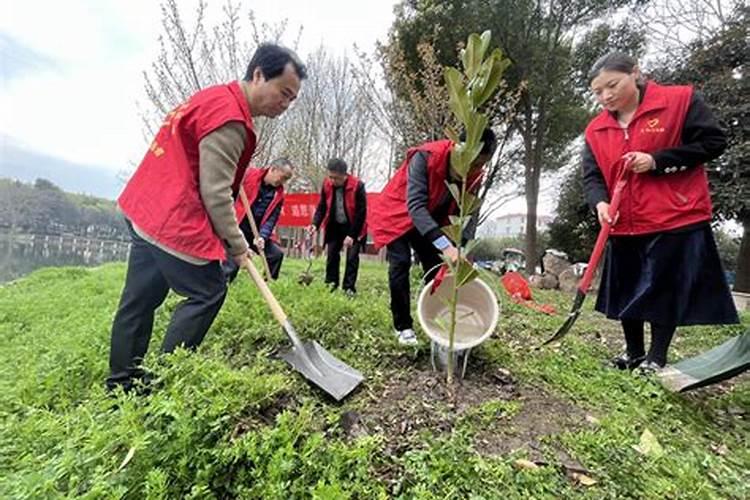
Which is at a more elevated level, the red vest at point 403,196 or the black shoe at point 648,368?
the red vest at point 403,196

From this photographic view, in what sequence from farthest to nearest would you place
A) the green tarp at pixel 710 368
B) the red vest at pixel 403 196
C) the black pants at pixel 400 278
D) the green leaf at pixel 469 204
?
the black pants at pixel 400 278 < the red vest at pixel 403 196 < the green tarp at pixel 710 368 < the green leaf at pixel 469 204

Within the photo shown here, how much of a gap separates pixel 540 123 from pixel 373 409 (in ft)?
35.7

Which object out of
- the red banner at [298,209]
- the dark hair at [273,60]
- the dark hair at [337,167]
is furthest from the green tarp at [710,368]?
the red banner at [298,209]

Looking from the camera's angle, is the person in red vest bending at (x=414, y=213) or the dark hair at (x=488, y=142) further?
the person in red vest bending at (x=414, y=213)

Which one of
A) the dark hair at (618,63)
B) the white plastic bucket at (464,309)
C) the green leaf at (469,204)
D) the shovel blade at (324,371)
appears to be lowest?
the shovel blade at (324,371)

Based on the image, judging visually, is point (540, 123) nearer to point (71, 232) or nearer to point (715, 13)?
point (715, 13)

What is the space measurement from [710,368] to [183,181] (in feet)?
8.14

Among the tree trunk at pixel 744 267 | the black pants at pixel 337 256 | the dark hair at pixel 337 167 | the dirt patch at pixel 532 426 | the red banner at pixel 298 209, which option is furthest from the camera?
the red banner at pixel 298 209

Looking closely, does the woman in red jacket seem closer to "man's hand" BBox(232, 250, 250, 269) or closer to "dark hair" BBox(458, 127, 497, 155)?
"dark hair" BBox(458, 127, 497, 155)

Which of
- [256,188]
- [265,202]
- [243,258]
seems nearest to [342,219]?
[265,202]

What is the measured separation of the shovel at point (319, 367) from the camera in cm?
180

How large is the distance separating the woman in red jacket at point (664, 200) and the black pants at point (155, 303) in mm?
2009

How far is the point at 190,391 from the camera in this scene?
1473mm

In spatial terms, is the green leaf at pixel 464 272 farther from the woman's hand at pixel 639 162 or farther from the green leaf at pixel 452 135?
the woman's hand at pixel 639 162
